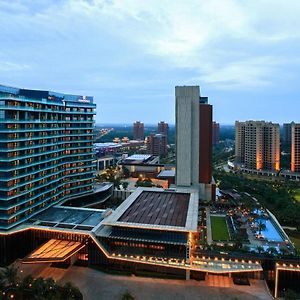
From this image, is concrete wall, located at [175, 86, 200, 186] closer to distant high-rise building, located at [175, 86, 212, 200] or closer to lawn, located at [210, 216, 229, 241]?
distant high-rise building, located at [175, 86, 212, 200]

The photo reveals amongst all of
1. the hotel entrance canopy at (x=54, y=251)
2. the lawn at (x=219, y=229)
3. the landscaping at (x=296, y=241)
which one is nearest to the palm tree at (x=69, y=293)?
the hotel entrance canopy at (x=54, y=251)

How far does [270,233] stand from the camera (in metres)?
51.9

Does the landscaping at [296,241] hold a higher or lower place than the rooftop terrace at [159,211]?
lower

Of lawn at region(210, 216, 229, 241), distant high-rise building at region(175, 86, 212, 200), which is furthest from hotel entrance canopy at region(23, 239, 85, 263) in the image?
distant high-rise building at region(175, 86, 212, 200)

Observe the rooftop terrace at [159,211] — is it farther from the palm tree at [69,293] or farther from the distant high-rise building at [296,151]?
the distant high-rise building at [296,151]

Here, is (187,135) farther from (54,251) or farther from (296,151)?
(296,151)

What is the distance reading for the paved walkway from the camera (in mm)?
35463

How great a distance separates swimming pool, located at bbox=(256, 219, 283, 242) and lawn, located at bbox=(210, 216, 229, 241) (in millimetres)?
5646

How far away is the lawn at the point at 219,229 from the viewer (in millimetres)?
50578

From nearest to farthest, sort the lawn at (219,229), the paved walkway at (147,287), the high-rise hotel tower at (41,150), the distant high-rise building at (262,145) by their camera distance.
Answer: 1. the paved walkway at (147,287)
2. the high-rise hotel tower at (41,150)
3. the lawn at (219,229)
4. the distant high-rise building at (262,145)

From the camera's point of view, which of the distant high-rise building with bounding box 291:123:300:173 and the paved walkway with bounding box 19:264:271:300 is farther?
the distant high-rise building with bounding box 291:123:300:173

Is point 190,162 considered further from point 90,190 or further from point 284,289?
point 284,289

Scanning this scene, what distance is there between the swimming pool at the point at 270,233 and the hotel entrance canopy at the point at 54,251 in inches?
1147

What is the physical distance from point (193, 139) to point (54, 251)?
39208mm
